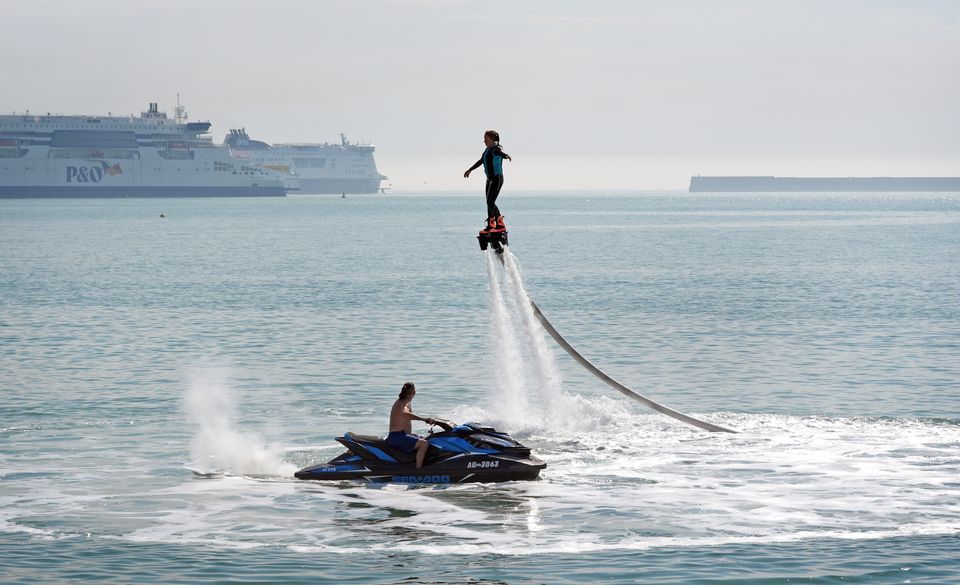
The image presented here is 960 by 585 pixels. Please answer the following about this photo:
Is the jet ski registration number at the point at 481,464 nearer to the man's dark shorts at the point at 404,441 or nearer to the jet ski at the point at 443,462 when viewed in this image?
the jet ski at the point at 443,462

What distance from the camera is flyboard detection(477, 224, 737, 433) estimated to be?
23.7 m

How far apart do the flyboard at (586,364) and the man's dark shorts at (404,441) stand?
3.68 meters

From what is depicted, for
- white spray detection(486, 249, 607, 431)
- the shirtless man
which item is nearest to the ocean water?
white spray detection(486, 249, 607, 431)

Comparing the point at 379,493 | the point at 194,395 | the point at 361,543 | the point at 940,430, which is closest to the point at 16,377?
the point at 194,395

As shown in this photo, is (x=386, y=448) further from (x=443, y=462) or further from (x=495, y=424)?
(x=495, y=424)

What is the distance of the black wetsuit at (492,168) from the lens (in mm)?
22727

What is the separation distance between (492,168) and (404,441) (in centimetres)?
526

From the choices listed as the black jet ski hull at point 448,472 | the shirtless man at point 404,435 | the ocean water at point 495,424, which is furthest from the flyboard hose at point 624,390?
the shirtless man at point 404,435

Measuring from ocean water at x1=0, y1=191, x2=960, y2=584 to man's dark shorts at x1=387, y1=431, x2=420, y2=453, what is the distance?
2.47 ft

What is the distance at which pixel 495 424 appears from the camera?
27719 mm

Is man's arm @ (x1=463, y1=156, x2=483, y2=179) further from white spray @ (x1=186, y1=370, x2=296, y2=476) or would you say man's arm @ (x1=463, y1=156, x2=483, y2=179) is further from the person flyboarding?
white spray @ (x1=186, y1=370, x2=296, y2=476)

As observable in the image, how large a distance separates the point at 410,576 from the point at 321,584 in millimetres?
1162

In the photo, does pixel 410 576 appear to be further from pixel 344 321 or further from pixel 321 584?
pixel 344 321

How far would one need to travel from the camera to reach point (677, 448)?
81.8 ft
